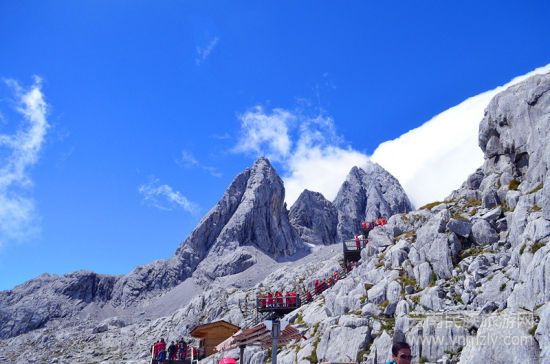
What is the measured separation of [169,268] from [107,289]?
20.6 metres

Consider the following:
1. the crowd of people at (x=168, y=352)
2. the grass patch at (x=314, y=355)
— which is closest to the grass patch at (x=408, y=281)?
the grass patch at (x=314, y=355)

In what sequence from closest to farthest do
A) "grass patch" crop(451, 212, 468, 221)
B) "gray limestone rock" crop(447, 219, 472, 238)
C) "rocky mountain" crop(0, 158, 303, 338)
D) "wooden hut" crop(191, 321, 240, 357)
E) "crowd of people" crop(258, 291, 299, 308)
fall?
1. "gray limestone rock" crop(447, 219, 472, 238)
2. "grass patch" crop(451, 212, 468, 221)
3. "wooden hut" crop(191, 321, 240, 357)
4. "crowd of people" crop(258, 291, 299, 308)
5. "rocky mountain" crop(0, 158, 303, 338)

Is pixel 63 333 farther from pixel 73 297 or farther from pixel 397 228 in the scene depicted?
pixel 397 228

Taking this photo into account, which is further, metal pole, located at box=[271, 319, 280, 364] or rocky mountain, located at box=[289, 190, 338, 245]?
rocky mountain, located at box=[289, 190, 338, 245]

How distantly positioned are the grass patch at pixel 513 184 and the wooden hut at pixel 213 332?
93.0 feet

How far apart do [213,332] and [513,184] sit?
101ft

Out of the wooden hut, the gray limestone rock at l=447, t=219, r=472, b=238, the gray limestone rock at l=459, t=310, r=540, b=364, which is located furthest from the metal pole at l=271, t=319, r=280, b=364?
the wooden hut

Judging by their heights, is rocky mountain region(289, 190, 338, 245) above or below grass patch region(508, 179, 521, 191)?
above

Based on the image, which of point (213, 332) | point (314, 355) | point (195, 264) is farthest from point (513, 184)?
point (195, 264)

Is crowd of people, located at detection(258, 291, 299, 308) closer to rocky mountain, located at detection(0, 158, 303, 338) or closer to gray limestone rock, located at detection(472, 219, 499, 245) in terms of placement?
gray limestone rock, located at detection(472, 219, 499, 245)

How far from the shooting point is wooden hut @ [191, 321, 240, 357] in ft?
147

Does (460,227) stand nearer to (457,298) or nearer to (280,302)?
(457,298)

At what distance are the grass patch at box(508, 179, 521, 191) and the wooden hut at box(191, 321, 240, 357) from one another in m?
28.4

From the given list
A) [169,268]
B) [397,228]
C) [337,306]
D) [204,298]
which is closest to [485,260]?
[337,306]
